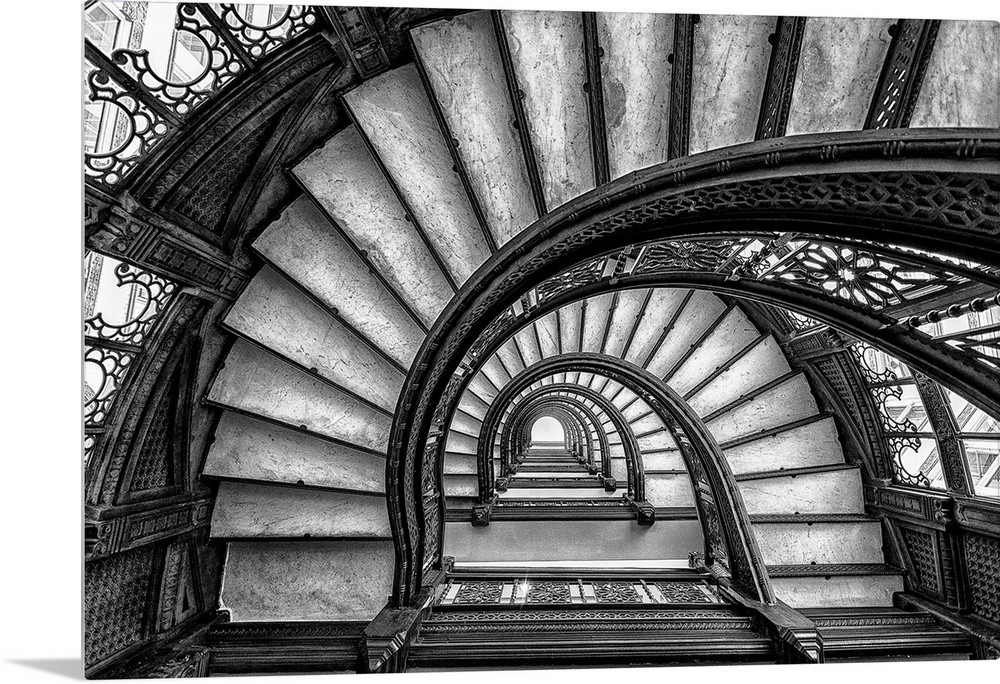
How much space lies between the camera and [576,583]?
348 cm

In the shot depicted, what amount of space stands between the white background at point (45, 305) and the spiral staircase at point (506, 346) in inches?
9.4

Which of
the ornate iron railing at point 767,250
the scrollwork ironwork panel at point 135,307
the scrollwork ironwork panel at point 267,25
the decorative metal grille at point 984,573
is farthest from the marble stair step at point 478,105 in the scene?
the decorative metal grille at point 984,573

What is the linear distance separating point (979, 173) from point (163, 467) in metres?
3.80

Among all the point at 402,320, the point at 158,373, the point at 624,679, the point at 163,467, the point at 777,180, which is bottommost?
the point at 624,679

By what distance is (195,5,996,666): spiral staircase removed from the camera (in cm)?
189

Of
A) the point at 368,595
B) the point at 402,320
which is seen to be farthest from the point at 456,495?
the point at 402,320

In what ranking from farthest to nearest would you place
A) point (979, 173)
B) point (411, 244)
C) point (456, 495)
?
point (456, 495) → point (411, 244) → point (979, 173)

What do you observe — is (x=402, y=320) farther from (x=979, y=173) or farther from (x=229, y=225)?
(x=979, y=173)

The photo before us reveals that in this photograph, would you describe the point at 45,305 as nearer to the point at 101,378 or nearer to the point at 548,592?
the point at 101,378

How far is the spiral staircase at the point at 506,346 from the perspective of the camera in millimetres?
1890

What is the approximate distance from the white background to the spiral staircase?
24cm

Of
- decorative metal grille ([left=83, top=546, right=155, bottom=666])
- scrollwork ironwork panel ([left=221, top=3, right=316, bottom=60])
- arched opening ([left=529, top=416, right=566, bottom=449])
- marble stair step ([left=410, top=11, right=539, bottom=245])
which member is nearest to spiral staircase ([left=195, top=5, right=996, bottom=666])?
marble stair step ([left=410, top=11, right=539, bottom=245])

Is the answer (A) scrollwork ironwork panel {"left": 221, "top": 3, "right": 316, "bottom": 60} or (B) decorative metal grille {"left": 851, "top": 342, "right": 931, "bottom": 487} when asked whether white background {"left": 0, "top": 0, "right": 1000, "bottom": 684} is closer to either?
(A) scrollwork ironwork panel {"left": 221, "top": 3, "right": 316, "bottom": 60}

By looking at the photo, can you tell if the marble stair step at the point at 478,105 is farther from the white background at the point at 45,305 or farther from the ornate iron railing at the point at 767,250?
the ornate iron railing at the point at 767,250
